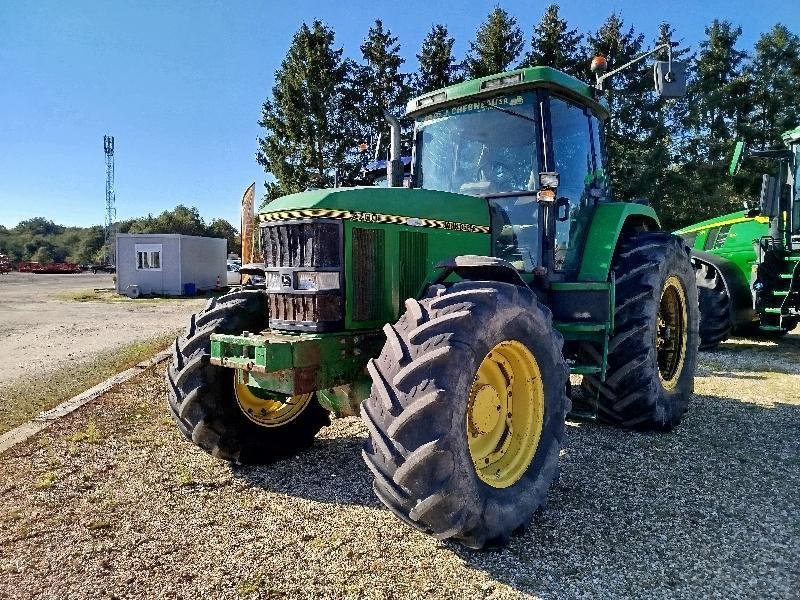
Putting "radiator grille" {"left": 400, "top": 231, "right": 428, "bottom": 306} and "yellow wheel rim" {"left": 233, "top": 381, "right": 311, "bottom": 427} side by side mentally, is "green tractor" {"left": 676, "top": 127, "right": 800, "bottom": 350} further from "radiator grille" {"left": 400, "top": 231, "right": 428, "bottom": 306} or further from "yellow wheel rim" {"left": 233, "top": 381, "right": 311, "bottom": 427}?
"yellow wheel rim" {"left": 233, "top": 381, "right": 311, "bottom": 427}

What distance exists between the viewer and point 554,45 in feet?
89.2

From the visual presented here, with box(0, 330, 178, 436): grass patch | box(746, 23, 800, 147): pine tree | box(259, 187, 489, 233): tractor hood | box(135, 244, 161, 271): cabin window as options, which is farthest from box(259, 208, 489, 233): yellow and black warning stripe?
box(746, 23, 800, 147): pine tree

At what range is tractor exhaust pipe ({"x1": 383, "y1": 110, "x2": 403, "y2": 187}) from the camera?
4.51m

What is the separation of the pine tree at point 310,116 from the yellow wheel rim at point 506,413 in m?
25.4

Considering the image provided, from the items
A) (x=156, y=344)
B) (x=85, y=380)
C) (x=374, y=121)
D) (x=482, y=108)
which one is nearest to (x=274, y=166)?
(x=374, y=121)

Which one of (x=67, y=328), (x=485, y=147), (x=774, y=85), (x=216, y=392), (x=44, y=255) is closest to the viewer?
(x=216, y=392)

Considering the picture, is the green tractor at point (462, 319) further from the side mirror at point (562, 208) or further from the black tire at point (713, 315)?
the black tire at point (713, 315)

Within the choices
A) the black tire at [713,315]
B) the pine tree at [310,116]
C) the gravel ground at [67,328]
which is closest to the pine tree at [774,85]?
the pine tree at [310,116]

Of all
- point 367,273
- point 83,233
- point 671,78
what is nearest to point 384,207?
point 367,273

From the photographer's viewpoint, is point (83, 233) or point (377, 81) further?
point (83, 233)

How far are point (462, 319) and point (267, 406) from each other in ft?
6.61

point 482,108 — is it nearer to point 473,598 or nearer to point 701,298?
point 473,598

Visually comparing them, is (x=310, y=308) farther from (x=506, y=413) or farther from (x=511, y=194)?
(x=511, y=194)

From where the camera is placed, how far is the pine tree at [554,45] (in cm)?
2697
